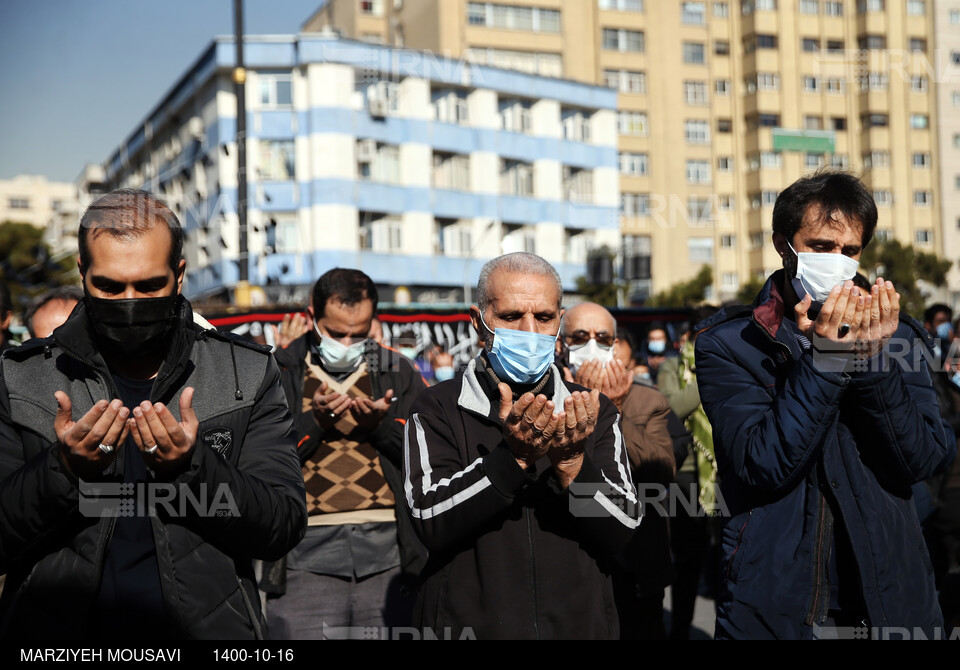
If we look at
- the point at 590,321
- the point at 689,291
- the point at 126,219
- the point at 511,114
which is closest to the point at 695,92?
the point at 511,114

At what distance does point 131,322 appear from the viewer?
9.13 feet

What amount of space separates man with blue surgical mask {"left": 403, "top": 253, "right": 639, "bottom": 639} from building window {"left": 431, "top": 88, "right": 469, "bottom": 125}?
41627mm

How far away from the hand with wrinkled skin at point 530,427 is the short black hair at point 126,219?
3.52 ft

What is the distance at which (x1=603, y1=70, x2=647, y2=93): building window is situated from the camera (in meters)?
58.1

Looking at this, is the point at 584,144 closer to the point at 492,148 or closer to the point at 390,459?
the point at 492,148

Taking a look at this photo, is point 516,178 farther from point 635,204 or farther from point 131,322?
point 131,322

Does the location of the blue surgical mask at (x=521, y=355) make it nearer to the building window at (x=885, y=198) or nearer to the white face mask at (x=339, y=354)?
the white face mask at (x=339, y=354)

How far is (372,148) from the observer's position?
41469 millimetres

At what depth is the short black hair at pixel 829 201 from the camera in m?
3.44

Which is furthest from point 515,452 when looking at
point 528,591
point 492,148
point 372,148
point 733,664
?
point 492,148

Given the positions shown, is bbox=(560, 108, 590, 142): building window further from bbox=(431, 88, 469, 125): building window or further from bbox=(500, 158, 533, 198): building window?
bbox=(431, 88, 469, 125): building window

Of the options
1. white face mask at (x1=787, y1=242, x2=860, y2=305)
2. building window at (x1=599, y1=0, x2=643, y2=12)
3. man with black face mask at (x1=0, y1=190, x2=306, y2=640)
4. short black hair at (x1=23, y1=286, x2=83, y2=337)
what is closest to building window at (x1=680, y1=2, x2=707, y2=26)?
building window at (x1=599, y1=0, x2=643, y2=12)

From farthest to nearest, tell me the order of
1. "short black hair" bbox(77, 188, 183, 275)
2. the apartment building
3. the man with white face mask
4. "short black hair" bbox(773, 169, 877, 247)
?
the apartment building → the man with white face mask → "short black hair" bbox(773, 169, 877, 247) → "short black hair" bbox(77, 188, 183, 275)

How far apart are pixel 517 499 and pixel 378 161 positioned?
132ft
